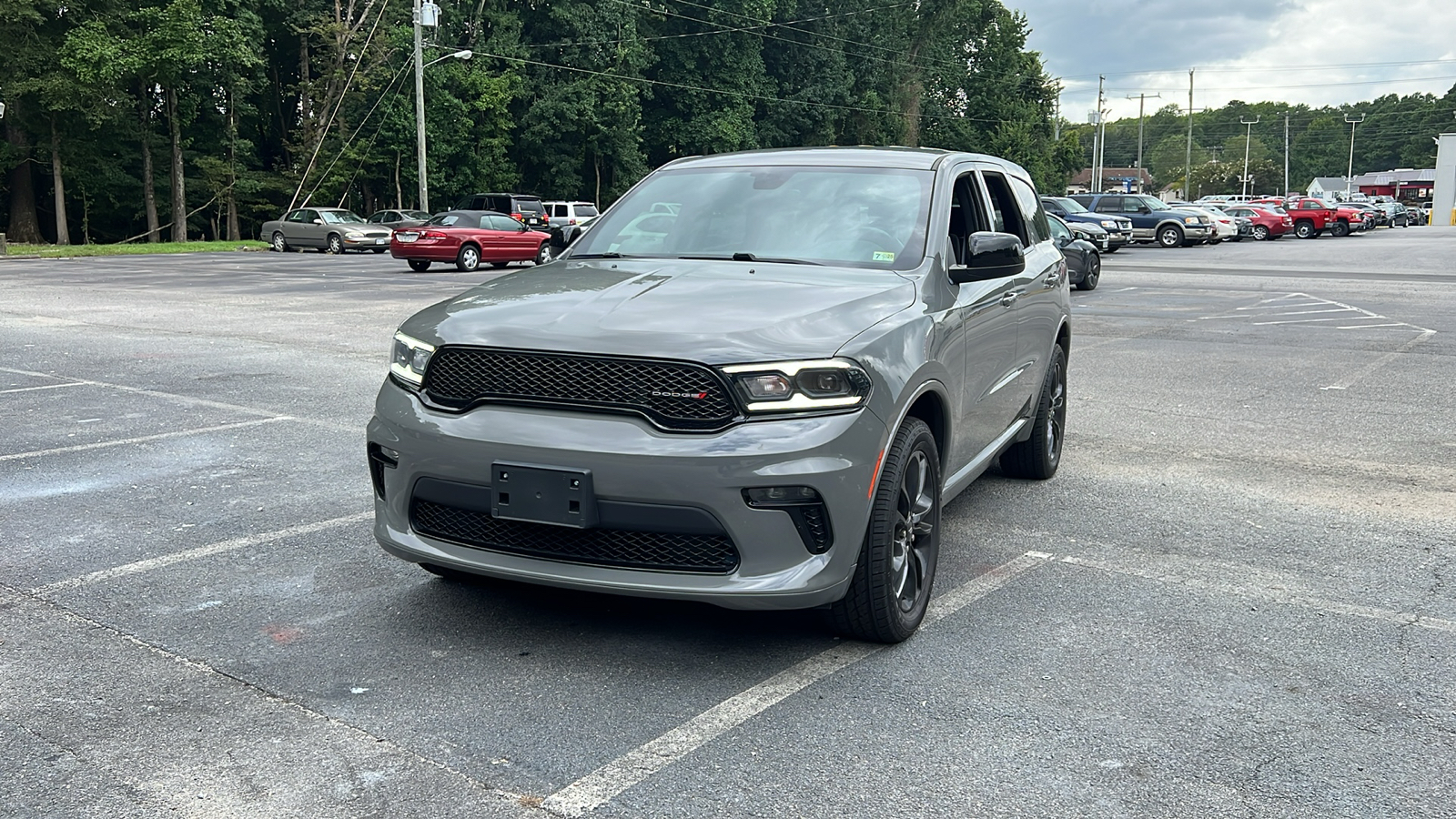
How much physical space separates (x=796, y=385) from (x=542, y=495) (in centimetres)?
84

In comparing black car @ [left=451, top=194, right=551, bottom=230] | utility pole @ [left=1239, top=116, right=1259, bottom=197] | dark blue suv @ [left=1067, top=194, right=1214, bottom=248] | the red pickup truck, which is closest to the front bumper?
black car @ [left=451, top=194, right=551, bottom=230]

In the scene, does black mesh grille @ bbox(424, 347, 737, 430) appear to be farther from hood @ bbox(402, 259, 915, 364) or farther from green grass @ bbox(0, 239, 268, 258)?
green grass @ bbox(0, 239, 268, 258)

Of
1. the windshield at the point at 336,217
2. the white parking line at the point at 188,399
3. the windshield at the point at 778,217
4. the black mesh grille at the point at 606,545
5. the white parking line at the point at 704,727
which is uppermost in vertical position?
the windshield at the point at 336,217

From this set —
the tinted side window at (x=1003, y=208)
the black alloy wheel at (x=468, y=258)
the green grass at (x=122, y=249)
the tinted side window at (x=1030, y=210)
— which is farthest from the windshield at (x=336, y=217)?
the tinted side window at (x=1003, y=208)

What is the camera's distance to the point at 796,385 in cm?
379

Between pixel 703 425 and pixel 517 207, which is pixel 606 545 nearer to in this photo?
pixel 703 425

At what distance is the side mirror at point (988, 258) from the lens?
4.81 metres

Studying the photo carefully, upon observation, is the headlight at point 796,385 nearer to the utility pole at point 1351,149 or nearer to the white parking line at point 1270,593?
the white parking line at point 1270,593

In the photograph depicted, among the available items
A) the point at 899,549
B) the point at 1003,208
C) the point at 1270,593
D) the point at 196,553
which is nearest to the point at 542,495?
the point at 899,549

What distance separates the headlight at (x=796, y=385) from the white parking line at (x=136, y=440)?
539 cm

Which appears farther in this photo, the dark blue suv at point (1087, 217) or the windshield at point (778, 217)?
the dark blue suv at point (1087, 217)

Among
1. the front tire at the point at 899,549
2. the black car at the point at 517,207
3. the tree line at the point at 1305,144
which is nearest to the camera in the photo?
the front tire at the point at 899,549

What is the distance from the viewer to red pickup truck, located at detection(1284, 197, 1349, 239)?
50.5 metres

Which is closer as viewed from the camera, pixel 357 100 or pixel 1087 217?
pixel 1087 217
